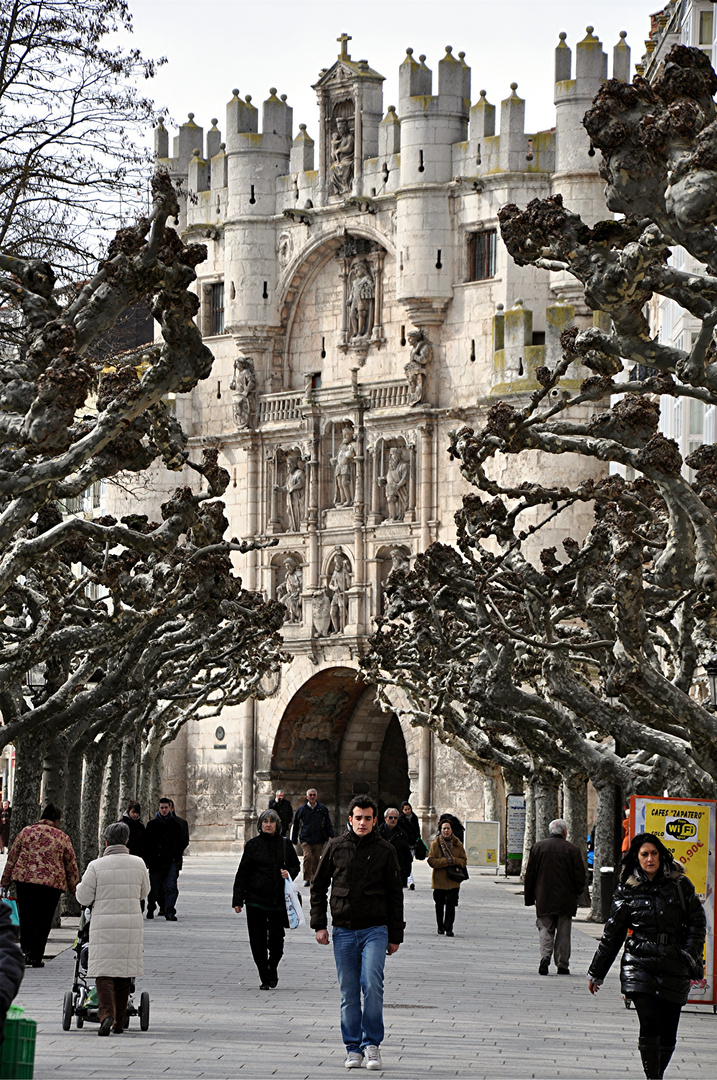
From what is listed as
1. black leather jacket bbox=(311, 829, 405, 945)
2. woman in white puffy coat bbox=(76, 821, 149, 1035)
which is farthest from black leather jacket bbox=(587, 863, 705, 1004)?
woman in white puffy coat bbox=(76, 821, 149, 1035)

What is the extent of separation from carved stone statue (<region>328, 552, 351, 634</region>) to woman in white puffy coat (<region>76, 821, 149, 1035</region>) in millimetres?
40556

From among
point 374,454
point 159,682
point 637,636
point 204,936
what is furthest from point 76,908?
point 374,454

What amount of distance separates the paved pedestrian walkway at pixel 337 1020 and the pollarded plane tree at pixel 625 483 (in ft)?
8.90

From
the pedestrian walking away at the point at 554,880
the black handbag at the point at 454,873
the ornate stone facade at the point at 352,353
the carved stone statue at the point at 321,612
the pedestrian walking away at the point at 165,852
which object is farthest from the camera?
the carved stone statue at the point at 321,612

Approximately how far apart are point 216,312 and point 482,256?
34.1 feet

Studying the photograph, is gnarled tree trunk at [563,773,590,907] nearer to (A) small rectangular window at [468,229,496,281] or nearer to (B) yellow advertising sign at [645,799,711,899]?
(B) yellow advertising sign at [645,799,711,899]

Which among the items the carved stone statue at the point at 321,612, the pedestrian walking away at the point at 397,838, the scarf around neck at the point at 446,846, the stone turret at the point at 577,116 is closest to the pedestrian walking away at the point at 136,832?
the pedestrian walking away at the point at 397,838

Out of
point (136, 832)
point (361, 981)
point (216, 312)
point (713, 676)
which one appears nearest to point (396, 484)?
point (216, 312)

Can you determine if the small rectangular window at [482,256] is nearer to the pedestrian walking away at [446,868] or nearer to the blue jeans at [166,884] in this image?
the blue jeans at [166,884]

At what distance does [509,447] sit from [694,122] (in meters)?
5.65

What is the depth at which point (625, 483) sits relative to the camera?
21359mm

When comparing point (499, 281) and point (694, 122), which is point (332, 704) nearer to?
point (499, 281)

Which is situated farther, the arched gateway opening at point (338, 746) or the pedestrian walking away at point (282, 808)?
the arched gateway opening at point (338, 746)

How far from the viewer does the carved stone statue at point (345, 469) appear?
55094 millimetres
